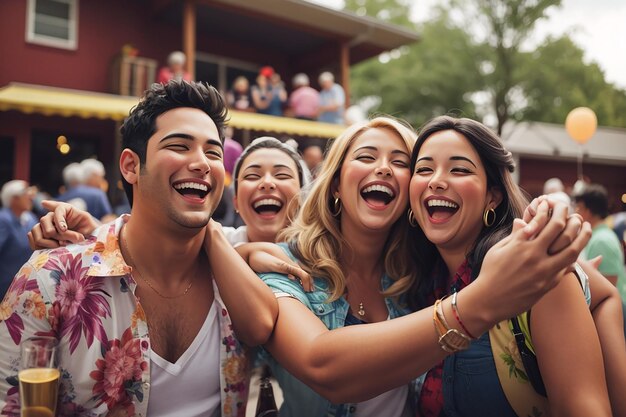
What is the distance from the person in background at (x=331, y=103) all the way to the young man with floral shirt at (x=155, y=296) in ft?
34.0

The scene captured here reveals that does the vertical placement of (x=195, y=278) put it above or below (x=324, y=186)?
below

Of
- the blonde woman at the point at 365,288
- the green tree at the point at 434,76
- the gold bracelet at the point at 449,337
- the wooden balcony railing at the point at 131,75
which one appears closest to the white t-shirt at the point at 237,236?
the blonde woman at the point at 365,288

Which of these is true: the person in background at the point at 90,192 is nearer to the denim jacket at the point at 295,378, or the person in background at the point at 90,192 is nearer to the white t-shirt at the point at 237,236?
the white t-shirt at the point at 237,236

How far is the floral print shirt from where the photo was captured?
189cm

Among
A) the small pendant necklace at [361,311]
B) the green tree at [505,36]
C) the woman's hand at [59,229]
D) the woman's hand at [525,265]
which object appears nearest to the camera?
the woman's hand at [525,265]

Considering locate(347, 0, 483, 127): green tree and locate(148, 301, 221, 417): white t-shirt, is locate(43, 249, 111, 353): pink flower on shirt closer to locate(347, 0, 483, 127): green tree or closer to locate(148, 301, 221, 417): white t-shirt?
locate(148, 301, 221, 417): white t-shirt

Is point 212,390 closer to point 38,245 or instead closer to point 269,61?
point 38,245

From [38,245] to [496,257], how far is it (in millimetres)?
1874

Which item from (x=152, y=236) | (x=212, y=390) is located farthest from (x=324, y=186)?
(x=212, y=390)

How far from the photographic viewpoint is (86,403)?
6.37 feet

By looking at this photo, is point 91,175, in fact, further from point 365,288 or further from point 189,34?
point 365,288

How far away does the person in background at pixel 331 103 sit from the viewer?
40.9 ft

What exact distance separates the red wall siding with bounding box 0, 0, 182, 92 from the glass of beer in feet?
36.3

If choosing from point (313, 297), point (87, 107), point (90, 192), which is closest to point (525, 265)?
point (313, 297)
